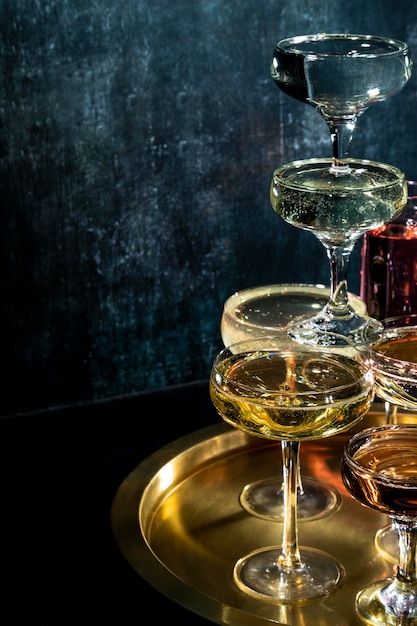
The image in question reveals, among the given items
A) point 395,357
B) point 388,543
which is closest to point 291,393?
point 395,357

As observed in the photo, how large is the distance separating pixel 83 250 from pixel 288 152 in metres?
0.35

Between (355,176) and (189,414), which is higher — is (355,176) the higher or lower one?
the higher one

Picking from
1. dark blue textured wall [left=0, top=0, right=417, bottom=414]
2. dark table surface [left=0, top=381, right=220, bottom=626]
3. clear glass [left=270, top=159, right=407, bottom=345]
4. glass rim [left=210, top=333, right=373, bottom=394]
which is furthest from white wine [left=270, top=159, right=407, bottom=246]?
dark blue textured wall [left=0, top=0, right=417, bottom=414]

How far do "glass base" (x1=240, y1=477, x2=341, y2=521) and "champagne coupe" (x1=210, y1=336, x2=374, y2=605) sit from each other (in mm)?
78

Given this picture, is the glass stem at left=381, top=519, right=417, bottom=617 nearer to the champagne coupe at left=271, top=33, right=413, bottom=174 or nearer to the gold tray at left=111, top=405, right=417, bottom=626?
the gold tray at left=111, top=405, right=417, bottom=626

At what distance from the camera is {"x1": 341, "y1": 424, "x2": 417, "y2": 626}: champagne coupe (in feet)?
2.71

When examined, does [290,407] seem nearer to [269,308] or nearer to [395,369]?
[395,369]

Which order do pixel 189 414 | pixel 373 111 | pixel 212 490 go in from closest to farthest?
1. pixel 212 490
2. pixel 189 414
3. pixel 373 111

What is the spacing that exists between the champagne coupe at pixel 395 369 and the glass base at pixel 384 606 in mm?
73

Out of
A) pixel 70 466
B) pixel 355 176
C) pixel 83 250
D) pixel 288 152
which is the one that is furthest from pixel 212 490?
pixel 288 152

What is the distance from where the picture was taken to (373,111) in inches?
67.9

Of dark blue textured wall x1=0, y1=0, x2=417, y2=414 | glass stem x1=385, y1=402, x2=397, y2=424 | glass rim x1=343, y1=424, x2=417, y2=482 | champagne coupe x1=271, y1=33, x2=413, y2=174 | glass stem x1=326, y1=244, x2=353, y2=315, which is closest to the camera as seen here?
glass rim x1=343, y1=424, x2=417, y2=482

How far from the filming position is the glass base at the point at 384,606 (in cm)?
89

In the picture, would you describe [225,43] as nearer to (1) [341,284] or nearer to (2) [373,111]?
(2) [373,111]
